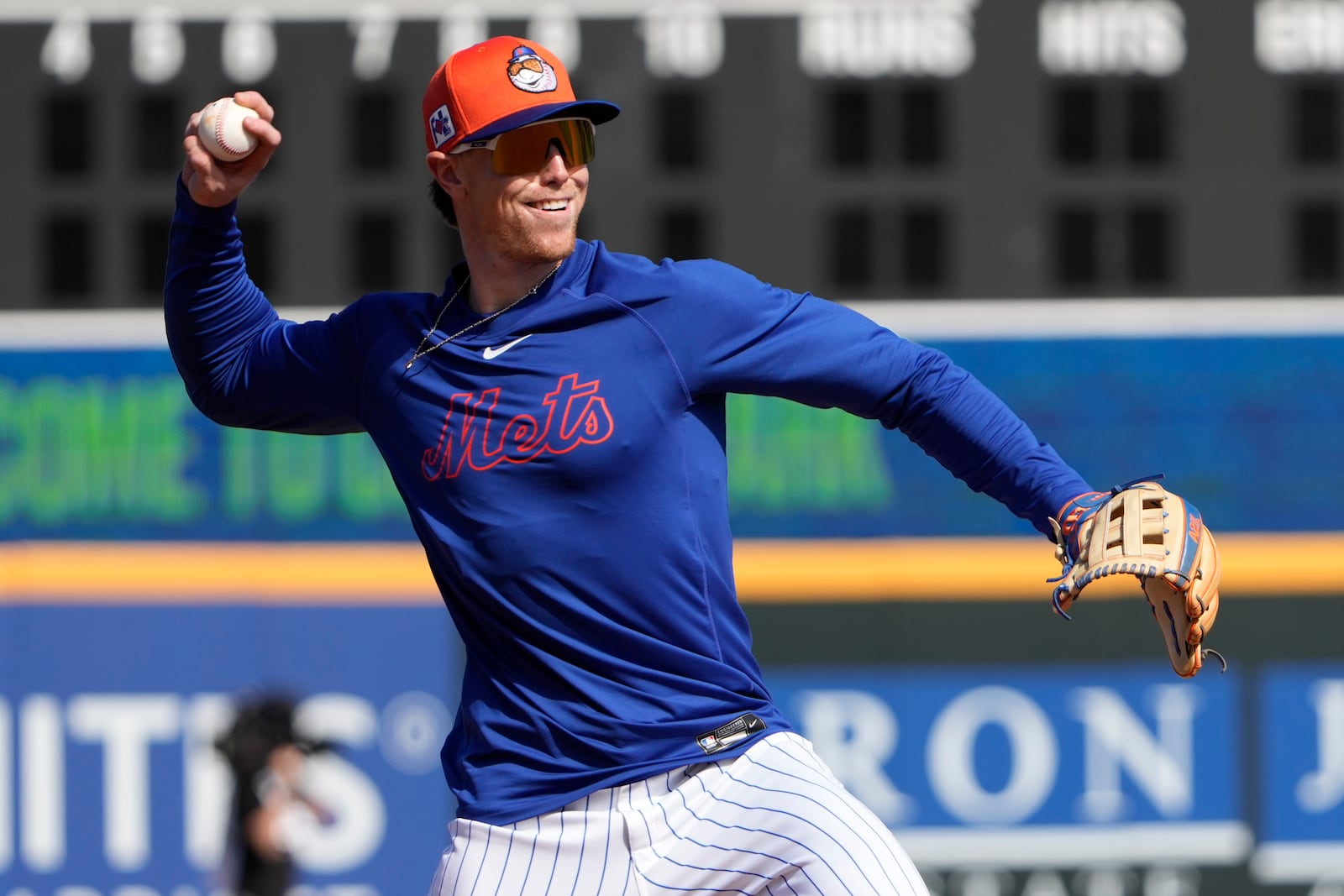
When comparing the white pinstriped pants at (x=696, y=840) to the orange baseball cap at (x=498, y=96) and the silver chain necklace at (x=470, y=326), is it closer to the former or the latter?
the silver chain necklace at (x=470, y=326)

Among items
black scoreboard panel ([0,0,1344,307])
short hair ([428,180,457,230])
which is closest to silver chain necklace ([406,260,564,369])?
short hair ([428,180,457,230])

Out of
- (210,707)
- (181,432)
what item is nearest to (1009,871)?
(210,707)

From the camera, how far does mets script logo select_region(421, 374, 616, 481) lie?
2219 millimetres

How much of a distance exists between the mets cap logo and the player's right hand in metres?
0.33

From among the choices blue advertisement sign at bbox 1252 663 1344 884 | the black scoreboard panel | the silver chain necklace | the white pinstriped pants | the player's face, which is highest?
the black scoreboard panel

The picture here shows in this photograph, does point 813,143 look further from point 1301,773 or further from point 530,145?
point 530,145

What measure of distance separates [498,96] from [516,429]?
451 millimetres

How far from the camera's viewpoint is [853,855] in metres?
2.17

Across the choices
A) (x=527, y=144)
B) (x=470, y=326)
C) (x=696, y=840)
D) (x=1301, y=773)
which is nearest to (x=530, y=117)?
(x=527, y=144)

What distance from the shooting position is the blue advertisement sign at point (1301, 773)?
686 cm

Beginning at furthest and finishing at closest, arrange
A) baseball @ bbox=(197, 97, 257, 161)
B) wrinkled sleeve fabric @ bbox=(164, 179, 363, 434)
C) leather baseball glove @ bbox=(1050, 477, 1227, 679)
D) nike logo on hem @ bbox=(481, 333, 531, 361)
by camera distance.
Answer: wrinkled sleeve fabric @ bbox=(164, 179, 363, 434) → baseball @ bbox=(197, 97, 257, 161) → nike logo on hem @ bbox=(481, 333, 531, 361) → leather baseball glove @ bbox=(1050, 477, 1227, 679)

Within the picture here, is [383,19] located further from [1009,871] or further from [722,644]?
[722,644]

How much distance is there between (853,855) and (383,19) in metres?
5.25

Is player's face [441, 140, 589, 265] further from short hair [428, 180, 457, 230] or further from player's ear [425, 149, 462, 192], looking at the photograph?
short hair [428, 180, 457, 230]
